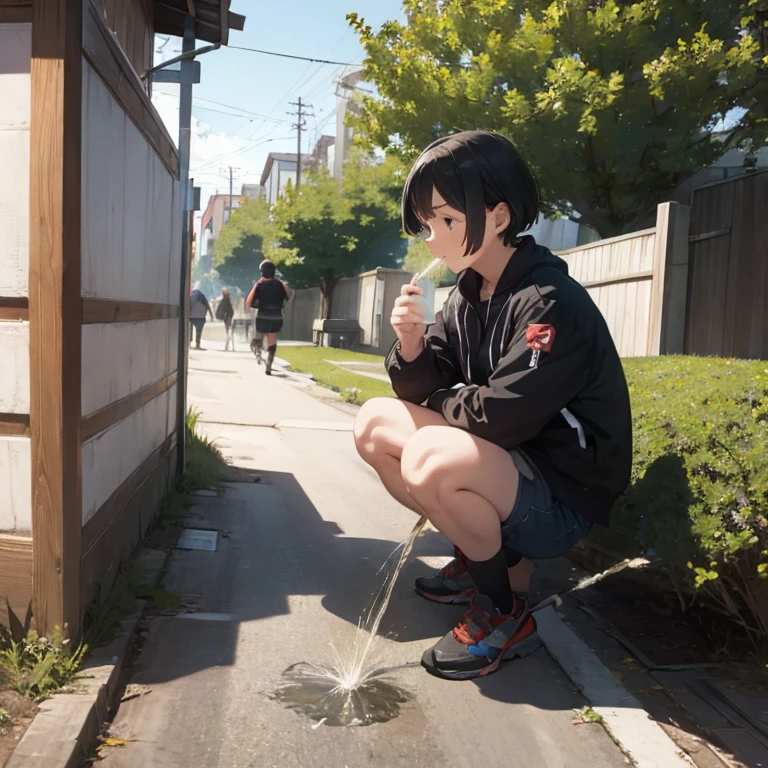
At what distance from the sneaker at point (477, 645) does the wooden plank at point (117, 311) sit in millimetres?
1594

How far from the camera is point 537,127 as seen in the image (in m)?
11.2

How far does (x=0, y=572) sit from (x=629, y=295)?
835cm

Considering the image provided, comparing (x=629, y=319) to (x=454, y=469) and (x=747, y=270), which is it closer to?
(x=747, y=270)

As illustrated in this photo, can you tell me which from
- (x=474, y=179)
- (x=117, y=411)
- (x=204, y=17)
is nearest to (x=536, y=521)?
(x=474, y=179)

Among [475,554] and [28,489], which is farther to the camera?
[475,554]

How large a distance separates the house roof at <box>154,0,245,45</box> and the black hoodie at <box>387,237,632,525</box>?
3537 mm

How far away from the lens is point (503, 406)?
2678mm

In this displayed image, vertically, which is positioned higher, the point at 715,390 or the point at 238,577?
the point at 715,390

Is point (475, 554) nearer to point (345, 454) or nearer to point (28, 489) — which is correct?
point (28, 489)

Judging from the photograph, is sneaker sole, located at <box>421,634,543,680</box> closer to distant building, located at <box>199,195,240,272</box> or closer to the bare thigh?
the bare thigh

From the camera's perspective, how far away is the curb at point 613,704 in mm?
2486

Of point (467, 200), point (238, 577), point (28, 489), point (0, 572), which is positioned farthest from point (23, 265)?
point (238, 577)

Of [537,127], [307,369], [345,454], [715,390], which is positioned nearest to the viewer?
[715,390]

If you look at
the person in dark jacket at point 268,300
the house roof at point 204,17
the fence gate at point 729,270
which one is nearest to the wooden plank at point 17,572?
the house roof at point 204,17
